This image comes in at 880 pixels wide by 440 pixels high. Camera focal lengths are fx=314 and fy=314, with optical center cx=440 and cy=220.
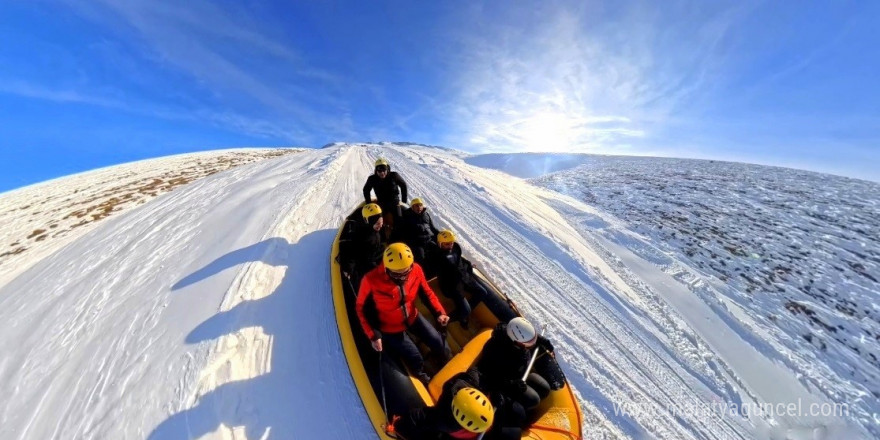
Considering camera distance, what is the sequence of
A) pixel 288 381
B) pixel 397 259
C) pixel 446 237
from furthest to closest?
pixel 446 237 → pixel 288 381 → pixel 397 259

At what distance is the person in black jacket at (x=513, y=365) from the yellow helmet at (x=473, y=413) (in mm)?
825

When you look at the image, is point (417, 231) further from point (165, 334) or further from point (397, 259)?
point (165, 334)

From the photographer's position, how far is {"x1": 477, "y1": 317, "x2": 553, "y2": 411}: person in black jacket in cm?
310

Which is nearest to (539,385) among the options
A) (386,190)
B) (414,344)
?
(414,344)

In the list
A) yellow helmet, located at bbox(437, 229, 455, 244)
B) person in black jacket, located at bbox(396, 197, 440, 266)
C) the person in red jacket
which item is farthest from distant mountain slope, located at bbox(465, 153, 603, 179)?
the person in red jacket

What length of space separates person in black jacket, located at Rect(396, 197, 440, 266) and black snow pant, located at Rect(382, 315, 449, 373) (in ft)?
5.37

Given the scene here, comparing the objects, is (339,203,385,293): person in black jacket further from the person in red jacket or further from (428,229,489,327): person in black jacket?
the person in red jacket

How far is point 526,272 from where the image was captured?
6.80 metres

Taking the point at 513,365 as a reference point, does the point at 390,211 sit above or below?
above

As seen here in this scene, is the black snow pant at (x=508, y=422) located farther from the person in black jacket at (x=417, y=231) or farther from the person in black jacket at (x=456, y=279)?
the person in black jacket at (x=417, y=231)

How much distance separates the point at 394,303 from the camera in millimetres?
3750

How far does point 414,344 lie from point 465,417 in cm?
161

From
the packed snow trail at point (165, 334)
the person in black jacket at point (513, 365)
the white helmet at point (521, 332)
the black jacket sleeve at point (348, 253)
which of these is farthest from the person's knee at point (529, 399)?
the black jacket sleeve at point (348, 253)

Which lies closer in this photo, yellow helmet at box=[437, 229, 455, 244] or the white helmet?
the white helmet
